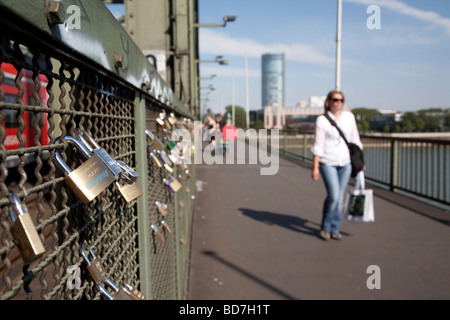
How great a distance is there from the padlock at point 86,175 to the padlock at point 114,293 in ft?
1.23

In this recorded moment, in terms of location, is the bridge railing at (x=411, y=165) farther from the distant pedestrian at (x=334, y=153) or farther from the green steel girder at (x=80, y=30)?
the green steel girder at (x=80, y=30)

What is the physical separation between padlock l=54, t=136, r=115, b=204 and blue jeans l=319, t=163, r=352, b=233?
15.4ft

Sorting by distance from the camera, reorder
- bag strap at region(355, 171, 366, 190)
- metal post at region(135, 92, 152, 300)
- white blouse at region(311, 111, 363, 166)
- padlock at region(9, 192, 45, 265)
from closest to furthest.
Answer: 1. padlock at region(9, 192, 45, 265)
2. metal post at region(135, 92, 152, 300)
3. white blouse at region(311, 111, 363, 166)
4. bag strap at region(355, 171, 366, 190)

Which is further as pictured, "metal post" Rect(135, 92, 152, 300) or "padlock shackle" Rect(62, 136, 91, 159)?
"metal post" Rect(135, 92, 152, 300)

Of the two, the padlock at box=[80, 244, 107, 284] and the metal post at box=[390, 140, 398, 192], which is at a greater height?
the padlock at box=[80, 244, 107, 284]

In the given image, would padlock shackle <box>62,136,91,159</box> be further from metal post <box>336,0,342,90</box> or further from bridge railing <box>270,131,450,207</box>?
metal post <box>336,0,342,90</box>

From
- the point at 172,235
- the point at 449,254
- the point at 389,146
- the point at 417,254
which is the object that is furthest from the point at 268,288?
the point at 389,146

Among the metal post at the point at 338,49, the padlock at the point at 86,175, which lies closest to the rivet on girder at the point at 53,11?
the padlock at the point at 86,175

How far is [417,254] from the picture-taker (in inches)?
191

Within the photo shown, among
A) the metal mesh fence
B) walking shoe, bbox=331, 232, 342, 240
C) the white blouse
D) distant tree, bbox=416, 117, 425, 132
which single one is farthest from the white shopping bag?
distant tree, bbox=416, 117, 425, 132

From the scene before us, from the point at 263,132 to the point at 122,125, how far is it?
23091 millimetres

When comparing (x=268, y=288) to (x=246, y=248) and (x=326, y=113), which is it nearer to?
(x=246, y=248)

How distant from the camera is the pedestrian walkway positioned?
3975mm

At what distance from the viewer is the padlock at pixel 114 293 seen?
119 cm
